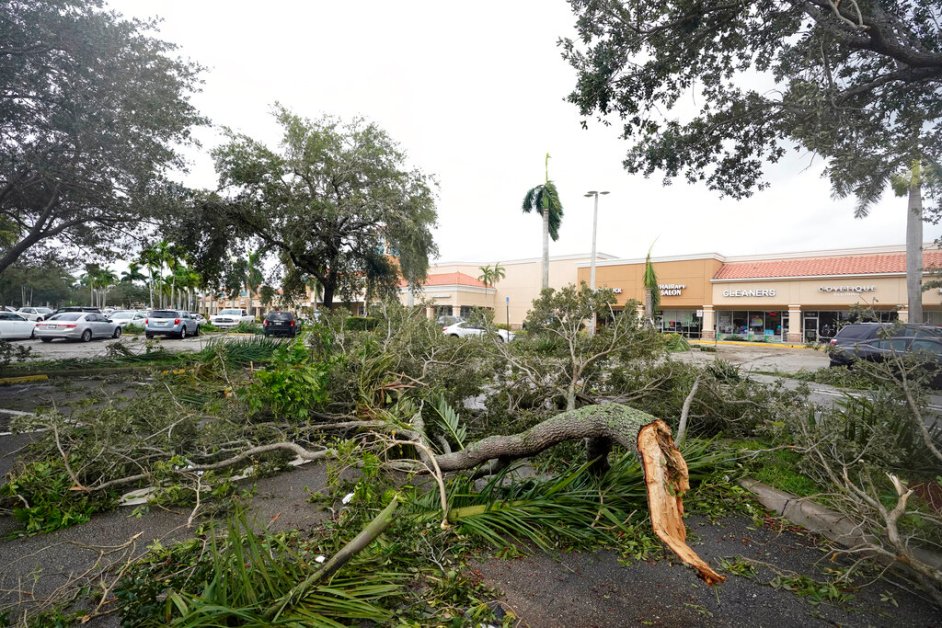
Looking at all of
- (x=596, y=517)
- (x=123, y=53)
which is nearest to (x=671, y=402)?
(x=596, y=517)

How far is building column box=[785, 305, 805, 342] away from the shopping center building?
5 cm

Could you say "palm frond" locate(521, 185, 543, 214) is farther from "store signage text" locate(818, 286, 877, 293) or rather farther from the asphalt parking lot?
the asphalt parking lot

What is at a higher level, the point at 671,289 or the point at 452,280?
the point at 452,280

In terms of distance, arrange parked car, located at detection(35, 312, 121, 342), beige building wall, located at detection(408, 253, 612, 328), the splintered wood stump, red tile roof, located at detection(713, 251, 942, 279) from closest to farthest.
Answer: the splintered wood stump < parked car, located at detection(35, 312, 121, 342) < red tile roof, located at detection(713, 251, 942, 279) < beige building wall, located at detection(408, 253, 612, 328)

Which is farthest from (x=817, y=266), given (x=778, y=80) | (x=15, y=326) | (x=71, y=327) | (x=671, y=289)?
(x=15, y=326)

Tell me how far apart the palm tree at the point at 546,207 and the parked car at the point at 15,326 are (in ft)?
88.5

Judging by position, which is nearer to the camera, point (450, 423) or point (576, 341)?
point (450, 423)

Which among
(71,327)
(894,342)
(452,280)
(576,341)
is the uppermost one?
(452,280)

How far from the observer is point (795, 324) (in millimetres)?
26922

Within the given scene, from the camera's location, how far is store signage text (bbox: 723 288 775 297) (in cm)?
2766

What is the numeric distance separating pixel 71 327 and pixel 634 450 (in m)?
24.9

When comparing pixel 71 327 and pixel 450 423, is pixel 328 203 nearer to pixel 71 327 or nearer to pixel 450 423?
pixel 450 423

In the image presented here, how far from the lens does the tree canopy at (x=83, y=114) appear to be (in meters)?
7.12

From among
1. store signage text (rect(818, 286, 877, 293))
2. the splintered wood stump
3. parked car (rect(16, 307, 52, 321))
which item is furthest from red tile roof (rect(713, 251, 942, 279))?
parked car (rect(16, 307, 52, 321))
